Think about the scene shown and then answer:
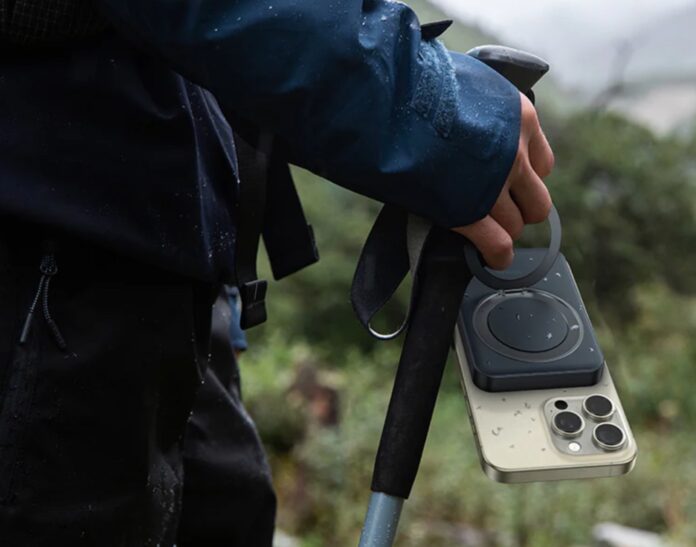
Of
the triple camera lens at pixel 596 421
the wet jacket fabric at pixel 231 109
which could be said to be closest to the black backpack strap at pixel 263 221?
the wet jacket fabric at pixel 231 109

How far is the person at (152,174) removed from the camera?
3.47 ft

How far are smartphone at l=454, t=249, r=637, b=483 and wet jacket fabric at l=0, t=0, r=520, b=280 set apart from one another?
21 cm

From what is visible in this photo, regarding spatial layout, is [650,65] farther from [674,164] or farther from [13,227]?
[13,227]

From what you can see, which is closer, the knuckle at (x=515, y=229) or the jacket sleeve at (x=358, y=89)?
the jacket sleeve at (x=358, y=89)

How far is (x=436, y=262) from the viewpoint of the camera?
47.5 inches

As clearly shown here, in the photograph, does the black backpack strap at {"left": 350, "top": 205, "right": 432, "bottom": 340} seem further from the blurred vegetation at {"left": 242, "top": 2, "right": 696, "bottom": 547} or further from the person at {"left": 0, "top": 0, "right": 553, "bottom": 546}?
the blurred vegetation at {"left": 242, "top": 2, "right": 696, "bottom": 547}

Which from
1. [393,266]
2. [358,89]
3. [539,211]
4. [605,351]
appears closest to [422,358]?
[393,266]

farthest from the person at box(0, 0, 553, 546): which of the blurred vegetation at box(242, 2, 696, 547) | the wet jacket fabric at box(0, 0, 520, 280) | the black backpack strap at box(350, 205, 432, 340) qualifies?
the blurred vegetation at box(242, 2, 696, 547)

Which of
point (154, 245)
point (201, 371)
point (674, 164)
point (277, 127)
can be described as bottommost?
point (674, 164)

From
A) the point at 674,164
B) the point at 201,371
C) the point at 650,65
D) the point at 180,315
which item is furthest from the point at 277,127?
the point at 650,65

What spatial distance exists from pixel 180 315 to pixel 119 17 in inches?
16.0

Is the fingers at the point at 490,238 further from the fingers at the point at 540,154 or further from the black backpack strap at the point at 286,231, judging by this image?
the black backpack strap at the point at 286,231

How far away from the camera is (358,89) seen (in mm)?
1058

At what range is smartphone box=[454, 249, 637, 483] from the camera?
46.5 inches
